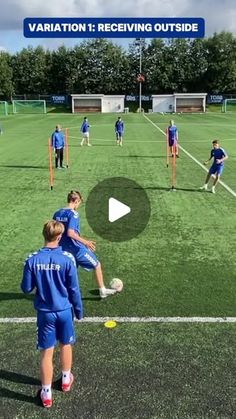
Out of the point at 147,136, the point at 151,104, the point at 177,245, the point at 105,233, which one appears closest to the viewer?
the point at 177,245

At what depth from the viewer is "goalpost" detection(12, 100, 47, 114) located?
82125 mm

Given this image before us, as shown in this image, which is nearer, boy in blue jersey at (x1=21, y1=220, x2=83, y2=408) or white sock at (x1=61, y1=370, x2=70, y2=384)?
boy in blue jersey at (x1=21, y1=220, x2=83, y2=408)

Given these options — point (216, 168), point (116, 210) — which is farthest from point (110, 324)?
point (216, 168)

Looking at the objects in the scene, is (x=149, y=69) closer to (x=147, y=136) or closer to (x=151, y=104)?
(x=151, y=104)

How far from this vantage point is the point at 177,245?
36.6 feet

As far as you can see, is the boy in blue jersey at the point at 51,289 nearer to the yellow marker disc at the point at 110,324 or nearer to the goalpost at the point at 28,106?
the yellow marker disc at the point at 110,324

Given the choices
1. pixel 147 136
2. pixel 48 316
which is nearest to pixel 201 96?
pixel 147 136

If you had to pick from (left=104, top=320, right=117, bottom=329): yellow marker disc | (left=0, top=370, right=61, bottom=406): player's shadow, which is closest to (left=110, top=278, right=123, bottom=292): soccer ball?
(left=104, top=320, right=117, bottom=329): yellow marker disc

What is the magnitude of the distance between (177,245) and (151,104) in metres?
86.5

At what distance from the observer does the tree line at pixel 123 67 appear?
10744cm

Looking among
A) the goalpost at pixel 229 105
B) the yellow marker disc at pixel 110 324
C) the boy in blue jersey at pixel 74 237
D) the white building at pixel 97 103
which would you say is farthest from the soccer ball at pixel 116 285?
the white building at pixel 97 103

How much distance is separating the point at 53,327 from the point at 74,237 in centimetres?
236

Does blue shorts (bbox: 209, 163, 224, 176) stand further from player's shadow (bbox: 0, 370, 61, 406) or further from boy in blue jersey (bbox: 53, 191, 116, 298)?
player's shadow (bbox: 0, 370, 61, 406)

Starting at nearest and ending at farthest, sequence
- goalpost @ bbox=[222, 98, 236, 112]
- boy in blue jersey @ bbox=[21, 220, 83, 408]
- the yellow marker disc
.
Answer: boy in blue jersey @ bbox=[21, 220, 83, 408] < the yellow marker disc < goalpost @ bbox=[222, 98, 236, 112]
